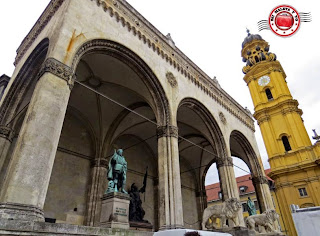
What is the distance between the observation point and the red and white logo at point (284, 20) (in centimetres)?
796

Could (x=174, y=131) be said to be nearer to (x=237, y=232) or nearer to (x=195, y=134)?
(x=237, y=232)

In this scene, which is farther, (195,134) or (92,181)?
(195,134)

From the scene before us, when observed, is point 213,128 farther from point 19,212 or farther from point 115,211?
point 19,212

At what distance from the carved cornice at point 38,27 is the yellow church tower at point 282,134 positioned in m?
21.3

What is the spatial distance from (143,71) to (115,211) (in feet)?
17.9

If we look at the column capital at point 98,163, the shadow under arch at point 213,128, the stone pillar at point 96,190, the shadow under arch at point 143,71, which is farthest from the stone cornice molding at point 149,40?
the stone pillar at point 96,190

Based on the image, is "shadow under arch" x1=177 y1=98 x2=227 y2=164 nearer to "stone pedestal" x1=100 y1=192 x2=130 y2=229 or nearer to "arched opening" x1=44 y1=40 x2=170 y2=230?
"arched opening" x1=44 y1=40 x2=170 y2=230

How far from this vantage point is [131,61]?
28.8 ft

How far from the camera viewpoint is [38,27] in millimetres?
9234

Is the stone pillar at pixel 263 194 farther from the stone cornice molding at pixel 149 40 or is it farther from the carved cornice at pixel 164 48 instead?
the stone cornice molding at pixel 149 40

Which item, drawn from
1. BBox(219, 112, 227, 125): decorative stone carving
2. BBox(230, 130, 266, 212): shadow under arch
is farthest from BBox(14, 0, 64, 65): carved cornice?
BBox(230, 130, 266, 212): shadow under arch

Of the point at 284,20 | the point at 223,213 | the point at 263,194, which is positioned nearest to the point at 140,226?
the point at 223,213

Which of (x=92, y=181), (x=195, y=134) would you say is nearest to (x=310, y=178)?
(x=195, y=134)

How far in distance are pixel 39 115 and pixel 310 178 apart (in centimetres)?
2158
